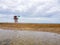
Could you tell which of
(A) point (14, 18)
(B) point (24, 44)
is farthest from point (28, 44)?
(A) point (14, 18)

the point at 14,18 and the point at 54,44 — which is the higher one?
the point at 14,18

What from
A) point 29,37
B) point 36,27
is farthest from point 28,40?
point 36,27

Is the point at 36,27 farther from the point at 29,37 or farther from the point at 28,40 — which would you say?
the point at 28,40

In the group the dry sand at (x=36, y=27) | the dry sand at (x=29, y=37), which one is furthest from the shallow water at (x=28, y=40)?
the dry sand at (x=36, y=27)

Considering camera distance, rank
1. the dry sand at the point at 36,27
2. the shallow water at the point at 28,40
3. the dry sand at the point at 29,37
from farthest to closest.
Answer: the dry sand at the point at 36,27 < the dry sand at the point at 29,37 < the shallow water at the point at 28,40

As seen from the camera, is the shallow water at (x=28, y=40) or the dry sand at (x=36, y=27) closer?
the shallow water at (x=28, y=40)

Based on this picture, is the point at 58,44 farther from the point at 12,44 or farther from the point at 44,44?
the point at 12,44

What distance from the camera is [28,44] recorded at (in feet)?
41.5

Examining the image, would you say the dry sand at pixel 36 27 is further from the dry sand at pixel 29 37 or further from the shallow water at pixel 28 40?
the shallow water at pixel 28 40

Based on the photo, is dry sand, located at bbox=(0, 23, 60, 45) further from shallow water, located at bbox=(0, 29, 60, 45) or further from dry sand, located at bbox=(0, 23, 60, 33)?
dry sand, located at bbox=(0, 23, 60, 33)

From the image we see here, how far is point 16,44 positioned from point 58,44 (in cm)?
311

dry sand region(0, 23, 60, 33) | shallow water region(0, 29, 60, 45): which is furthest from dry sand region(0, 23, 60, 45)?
dry sand region(0, 23, 60, 33)

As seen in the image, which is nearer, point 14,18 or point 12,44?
point 12,44

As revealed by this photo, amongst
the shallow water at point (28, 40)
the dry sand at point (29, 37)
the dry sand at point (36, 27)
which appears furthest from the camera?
the dry sand at point (36, 27)
